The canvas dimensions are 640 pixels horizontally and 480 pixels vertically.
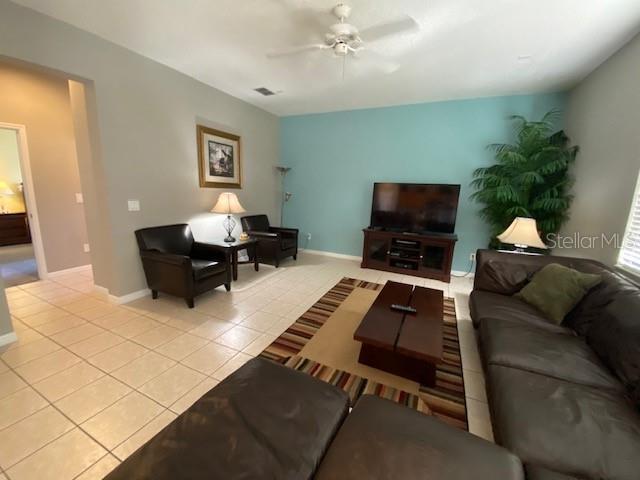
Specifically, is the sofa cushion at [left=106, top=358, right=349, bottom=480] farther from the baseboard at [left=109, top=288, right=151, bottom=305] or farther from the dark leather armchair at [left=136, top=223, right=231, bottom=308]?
the baseboard at [left=109, top=288, right=151, bottom=305]

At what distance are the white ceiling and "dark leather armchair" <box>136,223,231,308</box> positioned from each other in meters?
2.03

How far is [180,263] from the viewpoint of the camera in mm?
2748

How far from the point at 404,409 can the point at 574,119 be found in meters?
4.19

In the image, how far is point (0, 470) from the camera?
1258 mm

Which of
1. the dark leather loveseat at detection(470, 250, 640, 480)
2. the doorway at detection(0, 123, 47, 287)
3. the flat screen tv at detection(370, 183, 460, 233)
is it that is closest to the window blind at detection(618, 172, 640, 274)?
the dark leather loveseat at detection(470, 250, 640, 480)

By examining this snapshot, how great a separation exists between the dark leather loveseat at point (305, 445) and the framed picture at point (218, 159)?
341cm

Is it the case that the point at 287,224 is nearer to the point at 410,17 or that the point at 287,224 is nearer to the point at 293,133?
the point at 293,133

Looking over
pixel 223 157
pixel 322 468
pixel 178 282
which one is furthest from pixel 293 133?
pixel 322 468

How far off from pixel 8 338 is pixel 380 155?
5.02 m

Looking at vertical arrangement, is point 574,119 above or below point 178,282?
above

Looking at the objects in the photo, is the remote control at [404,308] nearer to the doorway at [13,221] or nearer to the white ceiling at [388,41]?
the white ceiling at [388,41]

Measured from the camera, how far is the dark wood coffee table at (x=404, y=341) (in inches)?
68.7

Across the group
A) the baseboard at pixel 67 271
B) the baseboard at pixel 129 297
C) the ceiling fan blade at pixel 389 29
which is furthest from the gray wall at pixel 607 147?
the baseboard at pixel 67 271

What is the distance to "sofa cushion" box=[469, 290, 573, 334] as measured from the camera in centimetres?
197
